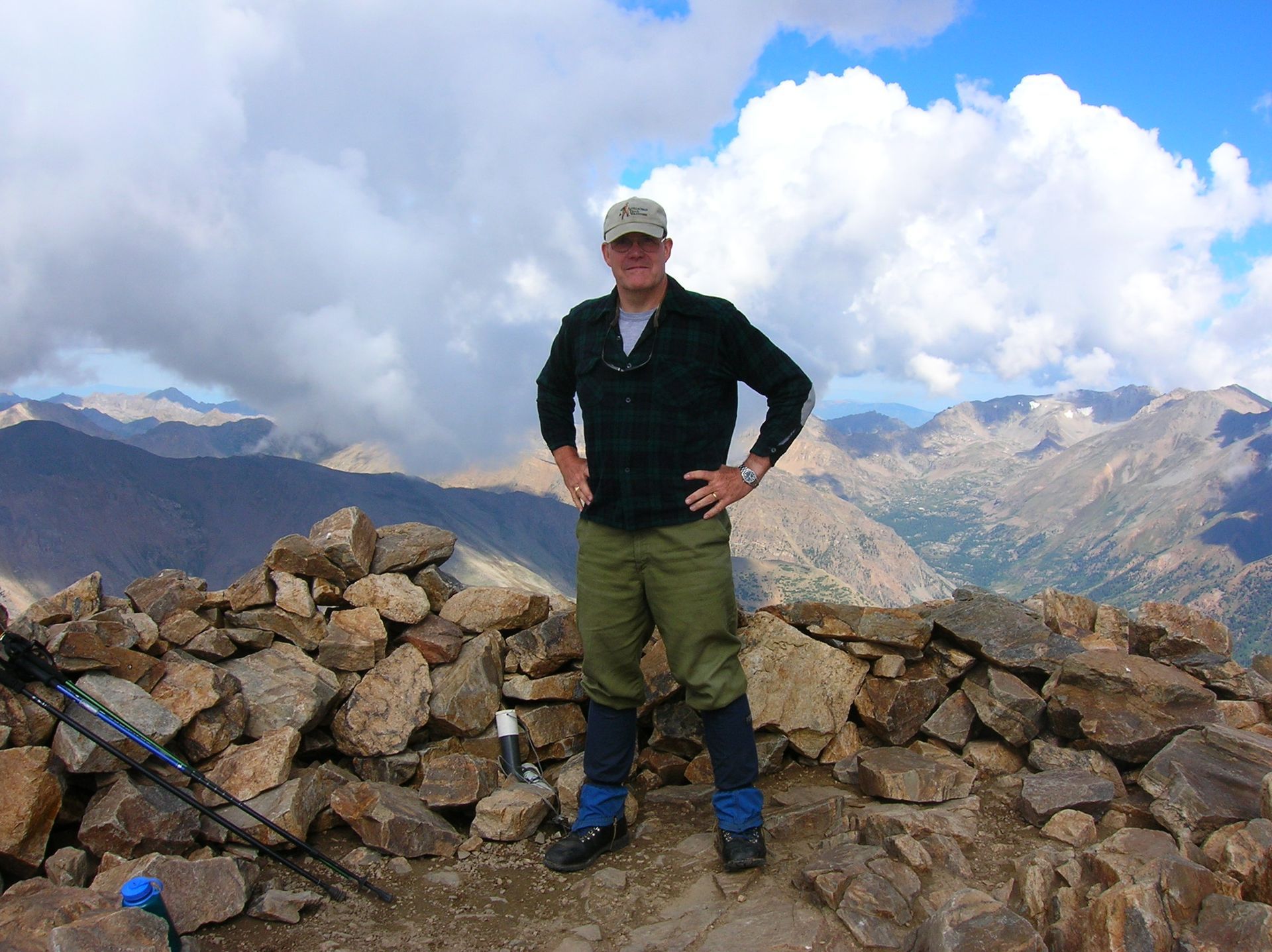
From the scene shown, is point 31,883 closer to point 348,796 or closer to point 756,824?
point 348,796

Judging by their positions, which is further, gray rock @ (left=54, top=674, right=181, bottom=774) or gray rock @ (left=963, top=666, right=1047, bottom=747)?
gray rock @ (left=963, top=666, right=1047, bottom=747)

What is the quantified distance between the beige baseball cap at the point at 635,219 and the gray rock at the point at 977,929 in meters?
4.67

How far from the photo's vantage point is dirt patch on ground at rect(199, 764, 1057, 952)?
17.4 ft

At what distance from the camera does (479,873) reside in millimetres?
6301

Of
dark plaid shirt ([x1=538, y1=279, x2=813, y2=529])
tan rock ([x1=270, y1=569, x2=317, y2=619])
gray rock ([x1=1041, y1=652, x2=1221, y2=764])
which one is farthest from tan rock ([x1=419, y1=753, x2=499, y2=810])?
gray rock ([x1=1041, y1=652, x2=1221, y2=764])

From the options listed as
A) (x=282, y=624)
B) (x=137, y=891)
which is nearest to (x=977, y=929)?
(x=137, y=891)

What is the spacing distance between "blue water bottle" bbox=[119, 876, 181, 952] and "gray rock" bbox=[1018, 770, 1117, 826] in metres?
5.97

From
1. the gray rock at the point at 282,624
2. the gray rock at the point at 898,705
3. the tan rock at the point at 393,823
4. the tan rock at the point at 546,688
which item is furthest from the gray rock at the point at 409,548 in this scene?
the gray rock at the point at 898,705

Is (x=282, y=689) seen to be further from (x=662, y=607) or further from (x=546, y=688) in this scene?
(x=662, y=607)

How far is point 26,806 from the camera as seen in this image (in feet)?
19.0

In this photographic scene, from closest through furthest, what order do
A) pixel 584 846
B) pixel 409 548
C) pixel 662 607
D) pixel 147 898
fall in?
pixel 147 898 < pixel 662 607 < pixel 584 846 < pixel 409 548

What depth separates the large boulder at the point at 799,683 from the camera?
7.89m

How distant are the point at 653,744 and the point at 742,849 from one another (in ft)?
7.07

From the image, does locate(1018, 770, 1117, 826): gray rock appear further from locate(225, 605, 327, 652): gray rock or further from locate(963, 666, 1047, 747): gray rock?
locate(225, 605, 327, 652): gray rock
